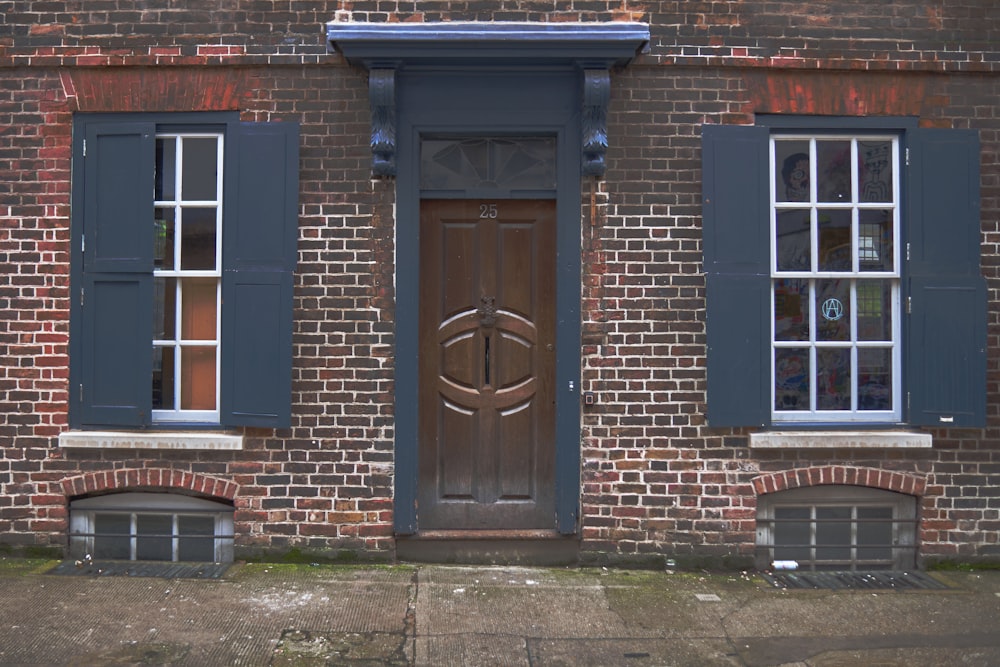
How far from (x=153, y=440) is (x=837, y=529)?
4731 millimetres

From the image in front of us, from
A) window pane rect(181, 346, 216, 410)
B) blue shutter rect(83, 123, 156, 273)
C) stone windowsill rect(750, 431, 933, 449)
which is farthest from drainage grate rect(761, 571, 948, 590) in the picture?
blue shutter rect(83, 123, 156, 273)

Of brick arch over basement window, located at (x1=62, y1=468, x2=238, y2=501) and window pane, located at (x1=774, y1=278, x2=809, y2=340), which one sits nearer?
brick arch over basement window, located at (x1=62, y1=468, x2=238, y2=501)

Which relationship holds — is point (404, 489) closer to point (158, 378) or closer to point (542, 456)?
point (542, 456)

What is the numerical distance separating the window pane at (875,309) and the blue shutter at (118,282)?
491 cm

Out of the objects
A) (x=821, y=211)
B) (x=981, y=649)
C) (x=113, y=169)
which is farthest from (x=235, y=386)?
(x=981, y=649)

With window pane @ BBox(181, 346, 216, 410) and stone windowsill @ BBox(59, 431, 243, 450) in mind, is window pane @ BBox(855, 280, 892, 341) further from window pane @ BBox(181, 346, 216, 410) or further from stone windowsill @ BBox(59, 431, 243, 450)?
window pane @ BBox(181, 346, 216, 410)

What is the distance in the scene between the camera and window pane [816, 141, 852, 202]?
617 cm

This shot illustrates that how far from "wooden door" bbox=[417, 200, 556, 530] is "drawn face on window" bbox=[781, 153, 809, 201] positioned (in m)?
1.66

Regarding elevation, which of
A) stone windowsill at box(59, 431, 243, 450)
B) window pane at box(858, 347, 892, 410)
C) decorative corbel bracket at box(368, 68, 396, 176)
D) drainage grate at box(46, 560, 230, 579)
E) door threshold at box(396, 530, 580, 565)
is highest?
decorative corbel bracket at box(368, 68, 396, 176)

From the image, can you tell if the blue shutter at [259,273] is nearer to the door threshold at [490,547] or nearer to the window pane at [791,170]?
the door threshold at [490,547]

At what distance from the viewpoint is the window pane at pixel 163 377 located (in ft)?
20.0

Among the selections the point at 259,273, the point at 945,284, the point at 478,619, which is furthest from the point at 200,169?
the point at 945,284

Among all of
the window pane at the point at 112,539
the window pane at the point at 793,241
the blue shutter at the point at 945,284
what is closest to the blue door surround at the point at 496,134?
the window pane at the point at 793,241

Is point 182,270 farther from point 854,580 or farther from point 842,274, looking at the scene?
point 854,580
